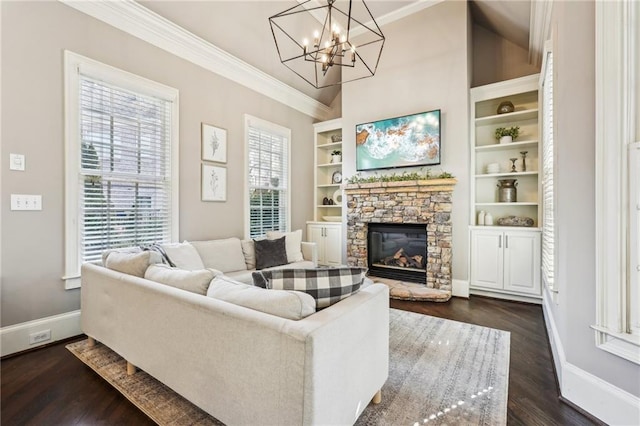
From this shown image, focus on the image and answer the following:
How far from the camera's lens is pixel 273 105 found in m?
4.82

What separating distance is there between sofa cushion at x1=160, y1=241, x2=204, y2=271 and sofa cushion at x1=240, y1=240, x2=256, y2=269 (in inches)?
28.6

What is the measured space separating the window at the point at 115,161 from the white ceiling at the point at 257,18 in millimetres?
854

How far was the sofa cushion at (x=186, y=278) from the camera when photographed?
1.61 metres

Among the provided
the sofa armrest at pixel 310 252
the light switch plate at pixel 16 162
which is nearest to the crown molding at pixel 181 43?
the light switch plate at pixel 16 162

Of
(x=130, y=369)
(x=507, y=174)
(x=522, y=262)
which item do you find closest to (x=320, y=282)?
(x=130, y=369)

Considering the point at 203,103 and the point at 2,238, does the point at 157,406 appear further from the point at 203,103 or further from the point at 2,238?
the point at 203,103

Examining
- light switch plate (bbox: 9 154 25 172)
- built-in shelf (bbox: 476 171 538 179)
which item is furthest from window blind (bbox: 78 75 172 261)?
built-in shelf (bbox: 476 171 538 179)

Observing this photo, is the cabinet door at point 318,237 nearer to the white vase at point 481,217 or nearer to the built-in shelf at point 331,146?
the built-in shelf at point 331,146

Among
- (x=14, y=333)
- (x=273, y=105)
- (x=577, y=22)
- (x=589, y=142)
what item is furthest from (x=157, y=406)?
(x=273, y=105)

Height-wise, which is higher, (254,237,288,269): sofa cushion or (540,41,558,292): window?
(540,41,558,292): window

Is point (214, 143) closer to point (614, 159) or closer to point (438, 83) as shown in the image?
point (438, 83)

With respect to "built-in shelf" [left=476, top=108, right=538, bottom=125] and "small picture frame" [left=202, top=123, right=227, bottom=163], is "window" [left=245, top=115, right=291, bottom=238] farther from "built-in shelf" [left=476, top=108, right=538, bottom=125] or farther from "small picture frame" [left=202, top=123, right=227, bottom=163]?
"built-in shelf" [left=476, top=108, right=538, bottom=125]

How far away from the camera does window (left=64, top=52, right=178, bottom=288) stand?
2635mm

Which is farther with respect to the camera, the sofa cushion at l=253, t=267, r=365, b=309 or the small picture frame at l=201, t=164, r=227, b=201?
the small picture frame at l=201, t=164, r=227, b=201
